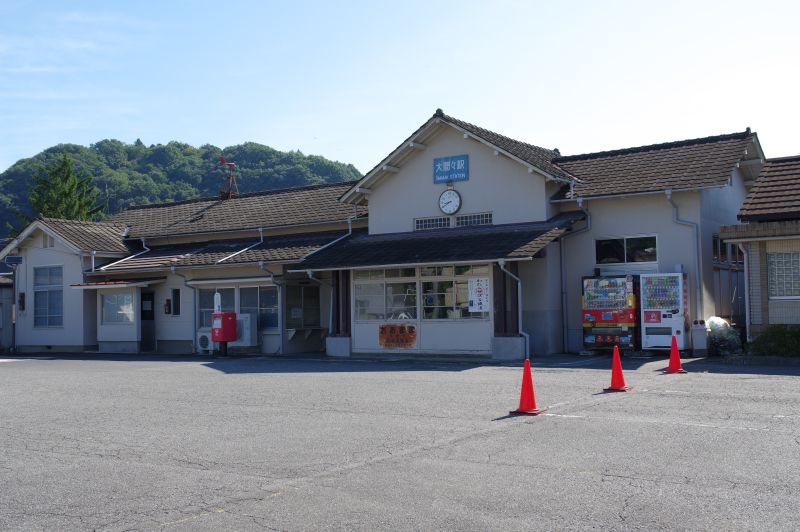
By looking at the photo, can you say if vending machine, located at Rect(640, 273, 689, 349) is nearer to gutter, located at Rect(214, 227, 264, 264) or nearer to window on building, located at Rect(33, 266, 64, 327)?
gutter, located at Rect(214, 227, 264, 264)

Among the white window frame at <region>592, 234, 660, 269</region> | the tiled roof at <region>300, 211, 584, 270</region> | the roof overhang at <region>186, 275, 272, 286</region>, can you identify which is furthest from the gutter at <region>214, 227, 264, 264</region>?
the white window frame at <region>592, 234, 660, 269</region>

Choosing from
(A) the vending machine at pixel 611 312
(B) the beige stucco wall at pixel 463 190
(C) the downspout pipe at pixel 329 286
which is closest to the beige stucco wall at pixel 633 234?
(A) the vending machine at pixel 611 312

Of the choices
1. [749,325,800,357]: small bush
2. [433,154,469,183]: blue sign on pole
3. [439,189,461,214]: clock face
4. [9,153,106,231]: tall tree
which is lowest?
[749,325,800,357]: small bush

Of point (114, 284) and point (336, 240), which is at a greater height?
point (336, 240)

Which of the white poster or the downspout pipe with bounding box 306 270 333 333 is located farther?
the downspout pipe with bounding box 306 270 333 333

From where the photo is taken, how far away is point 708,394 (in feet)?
43.0

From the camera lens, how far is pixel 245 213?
30.9 metres

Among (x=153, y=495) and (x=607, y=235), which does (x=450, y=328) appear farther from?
(x=153, y=495)

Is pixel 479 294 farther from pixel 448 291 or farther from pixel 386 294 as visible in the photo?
pixel 386 294

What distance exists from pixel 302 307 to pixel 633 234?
35.6ft

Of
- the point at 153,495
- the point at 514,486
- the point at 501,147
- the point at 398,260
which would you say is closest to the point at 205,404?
the point at 153,495

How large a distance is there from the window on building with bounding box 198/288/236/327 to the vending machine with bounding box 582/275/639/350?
40.1ft

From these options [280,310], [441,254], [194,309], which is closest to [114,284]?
[194,309]

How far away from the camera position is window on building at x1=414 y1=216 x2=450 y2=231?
24.7 m
